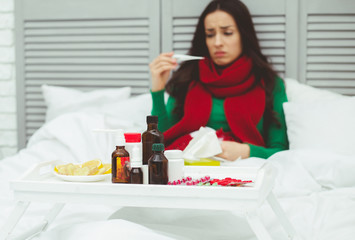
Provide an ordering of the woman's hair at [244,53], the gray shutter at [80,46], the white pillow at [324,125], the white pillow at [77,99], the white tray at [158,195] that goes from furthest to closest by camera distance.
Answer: the gray shutter at [80,46], the white pillow at [77,99], the woman's hair at [244,53], the white pillow at [324,125], the white tray at [158,195]

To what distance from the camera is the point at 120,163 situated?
80 centimetres

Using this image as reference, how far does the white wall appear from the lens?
2.06 m

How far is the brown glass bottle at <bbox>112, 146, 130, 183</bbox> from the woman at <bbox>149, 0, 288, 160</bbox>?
2.43 ft

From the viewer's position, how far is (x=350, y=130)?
1.30m

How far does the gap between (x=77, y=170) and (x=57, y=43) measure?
4.43 ft

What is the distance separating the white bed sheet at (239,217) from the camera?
0.74m

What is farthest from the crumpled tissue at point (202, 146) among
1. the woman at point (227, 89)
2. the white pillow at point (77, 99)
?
the white pillow at point (77, 99)

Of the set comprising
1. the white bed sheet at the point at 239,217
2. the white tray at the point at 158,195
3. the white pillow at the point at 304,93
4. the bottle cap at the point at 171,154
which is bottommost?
the white bed sheet at the point at 239,217

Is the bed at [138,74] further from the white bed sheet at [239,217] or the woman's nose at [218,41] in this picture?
the woman's nose at [218,41]

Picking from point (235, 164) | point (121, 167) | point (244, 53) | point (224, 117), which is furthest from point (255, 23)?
point (121, 167)

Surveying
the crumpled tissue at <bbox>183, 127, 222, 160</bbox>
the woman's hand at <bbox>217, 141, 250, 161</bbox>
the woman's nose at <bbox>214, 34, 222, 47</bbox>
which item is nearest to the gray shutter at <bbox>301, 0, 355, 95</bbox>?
the woman's nose at <bbox>214, 34, 222, 47</bbox>

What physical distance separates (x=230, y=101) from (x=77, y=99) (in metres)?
0.73

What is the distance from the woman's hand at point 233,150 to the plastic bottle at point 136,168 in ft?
2.06

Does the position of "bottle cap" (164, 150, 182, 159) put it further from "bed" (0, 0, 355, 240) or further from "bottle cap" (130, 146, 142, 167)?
"bed" (0, 0, 355, 240)
